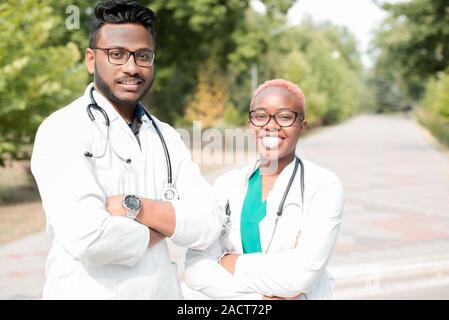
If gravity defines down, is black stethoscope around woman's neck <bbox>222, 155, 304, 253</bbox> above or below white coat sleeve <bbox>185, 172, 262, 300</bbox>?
above

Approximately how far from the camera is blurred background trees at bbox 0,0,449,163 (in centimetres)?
1040

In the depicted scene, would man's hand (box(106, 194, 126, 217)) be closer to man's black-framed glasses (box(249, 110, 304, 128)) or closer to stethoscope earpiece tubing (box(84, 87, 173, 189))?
stethoscope earpiece tubing (box(84, 87, 173, 189))

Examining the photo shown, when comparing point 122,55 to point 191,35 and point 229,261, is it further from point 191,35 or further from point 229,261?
point 191,35

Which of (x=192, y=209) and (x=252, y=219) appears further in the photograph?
(x=252, y=219)

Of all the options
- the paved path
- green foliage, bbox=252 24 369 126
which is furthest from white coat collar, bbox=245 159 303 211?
green foliage, bbox=252 24 369 126

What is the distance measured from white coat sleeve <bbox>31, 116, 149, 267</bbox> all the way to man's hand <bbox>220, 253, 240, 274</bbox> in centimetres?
34

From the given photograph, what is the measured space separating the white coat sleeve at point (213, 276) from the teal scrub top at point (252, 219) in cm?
9

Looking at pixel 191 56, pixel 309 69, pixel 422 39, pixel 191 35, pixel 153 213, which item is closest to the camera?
pixel 153 213

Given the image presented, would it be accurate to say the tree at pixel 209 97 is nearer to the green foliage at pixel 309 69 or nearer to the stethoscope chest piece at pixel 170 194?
the green foliage at pixel 309 69

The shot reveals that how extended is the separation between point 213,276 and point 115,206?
1.52 feet

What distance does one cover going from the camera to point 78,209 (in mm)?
1841

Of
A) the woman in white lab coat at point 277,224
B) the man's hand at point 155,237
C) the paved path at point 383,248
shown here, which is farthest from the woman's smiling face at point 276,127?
the paved path at point 383,248

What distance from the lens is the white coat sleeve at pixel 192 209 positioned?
203 cm

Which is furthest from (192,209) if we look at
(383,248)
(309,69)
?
(309,69)
